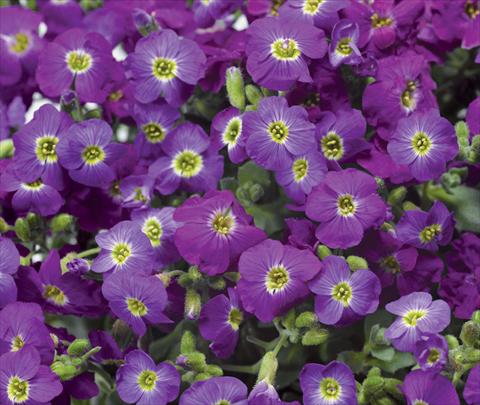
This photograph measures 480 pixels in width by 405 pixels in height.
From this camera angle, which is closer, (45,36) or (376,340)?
(376,340)

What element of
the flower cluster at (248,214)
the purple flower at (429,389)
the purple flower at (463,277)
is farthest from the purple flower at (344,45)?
the purple flower at (429,389)

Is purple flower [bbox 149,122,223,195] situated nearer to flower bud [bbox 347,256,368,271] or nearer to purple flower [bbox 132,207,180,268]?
purple flower [bbox 132,207,180,268]

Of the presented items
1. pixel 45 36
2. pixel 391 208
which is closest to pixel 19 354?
pixel 391 208

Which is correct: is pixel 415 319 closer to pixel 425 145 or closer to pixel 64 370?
pixel 425 145

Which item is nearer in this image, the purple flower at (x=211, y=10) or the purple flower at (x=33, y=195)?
the purple flower at (x=33, y=195)

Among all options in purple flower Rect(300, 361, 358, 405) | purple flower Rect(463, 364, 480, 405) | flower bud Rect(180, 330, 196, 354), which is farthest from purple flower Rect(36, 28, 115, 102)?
purple flower Rect(463, 364, 480, 405)

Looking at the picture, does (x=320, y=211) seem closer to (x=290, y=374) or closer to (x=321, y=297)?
(x=321, y=297)

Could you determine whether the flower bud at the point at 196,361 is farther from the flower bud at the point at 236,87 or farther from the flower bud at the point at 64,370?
the flower bud at the point at 236,87
